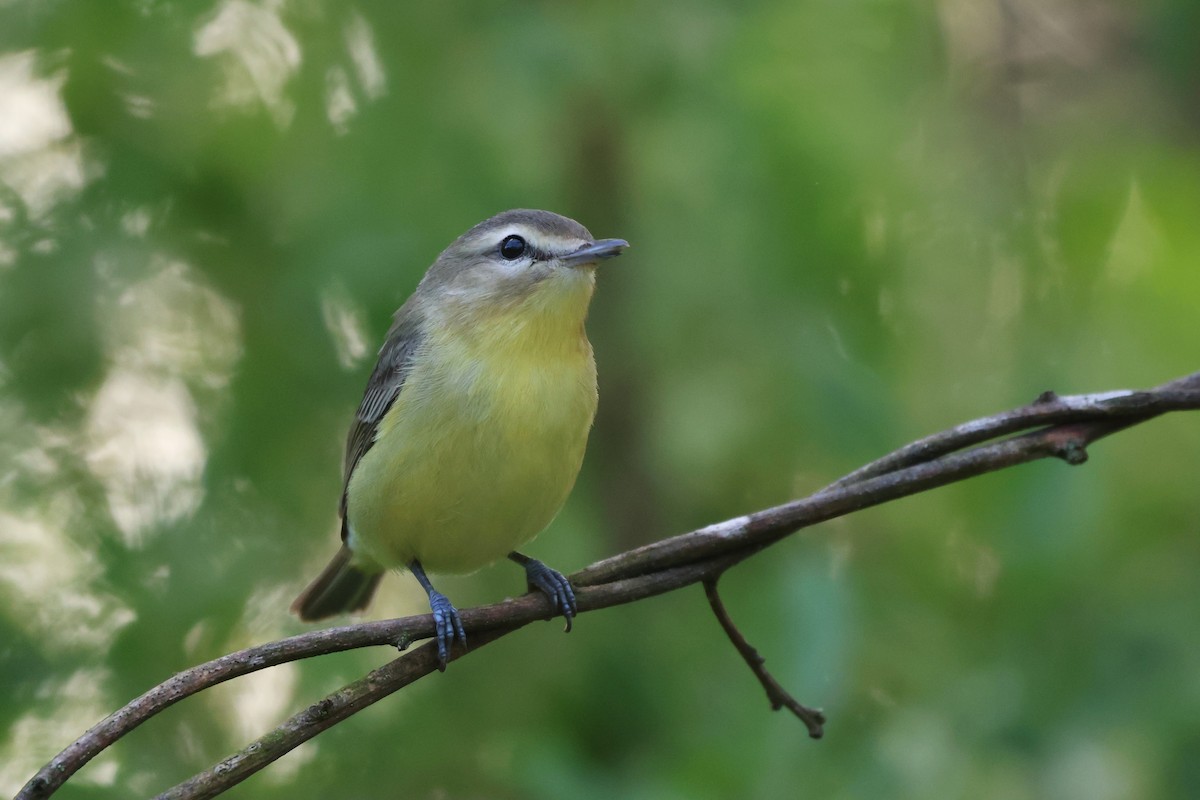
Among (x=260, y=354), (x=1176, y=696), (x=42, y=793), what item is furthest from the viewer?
(x=260, y=354)

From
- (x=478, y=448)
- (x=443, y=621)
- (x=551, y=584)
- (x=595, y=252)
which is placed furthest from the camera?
(x=595, y=252)

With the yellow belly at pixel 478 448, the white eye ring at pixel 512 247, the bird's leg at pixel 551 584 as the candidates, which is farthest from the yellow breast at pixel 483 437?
the white eye ring at pixel 512 247

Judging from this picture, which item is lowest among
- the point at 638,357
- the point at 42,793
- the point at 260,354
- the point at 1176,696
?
the point at 1176,696

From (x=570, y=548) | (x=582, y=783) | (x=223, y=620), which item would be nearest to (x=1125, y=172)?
(x=570, y=548)

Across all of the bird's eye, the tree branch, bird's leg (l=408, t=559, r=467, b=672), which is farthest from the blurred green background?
the tree branch

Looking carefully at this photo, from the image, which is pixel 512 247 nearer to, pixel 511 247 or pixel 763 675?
pixel 511 247

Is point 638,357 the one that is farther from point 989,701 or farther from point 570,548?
point 989,701

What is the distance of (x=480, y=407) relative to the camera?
11.1 feet

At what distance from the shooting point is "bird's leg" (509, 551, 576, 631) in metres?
2.59

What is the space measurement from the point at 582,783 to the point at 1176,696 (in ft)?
5.06

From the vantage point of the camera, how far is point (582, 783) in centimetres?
331

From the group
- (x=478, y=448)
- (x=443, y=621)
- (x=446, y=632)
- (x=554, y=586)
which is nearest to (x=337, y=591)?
(x=478, y=448)

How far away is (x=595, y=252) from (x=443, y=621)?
4.92 ft

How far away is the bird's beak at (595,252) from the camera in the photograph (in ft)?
11.6
